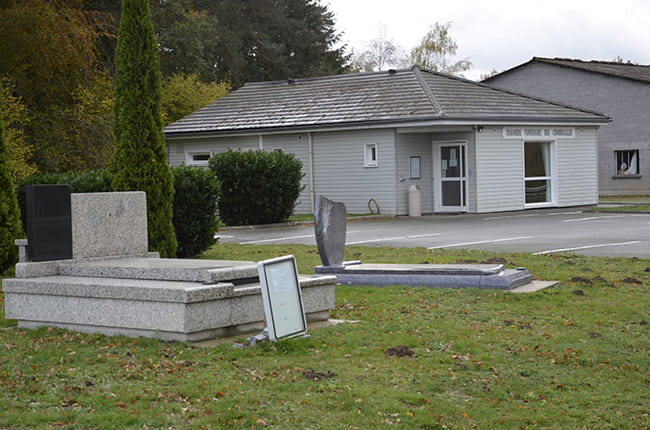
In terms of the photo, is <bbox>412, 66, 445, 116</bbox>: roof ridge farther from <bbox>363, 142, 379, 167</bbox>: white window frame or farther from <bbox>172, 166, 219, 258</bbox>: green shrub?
<bbox>172, 166, 219, 258</bbox>: green shrub

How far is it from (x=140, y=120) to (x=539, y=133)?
19.1 meters

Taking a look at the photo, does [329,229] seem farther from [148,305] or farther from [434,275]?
[148,305]

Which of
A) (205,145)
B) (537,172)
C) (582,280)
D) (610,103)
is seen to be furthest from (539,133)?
(582,280)

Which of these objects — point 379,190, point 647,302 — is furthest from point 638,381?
point 379,190

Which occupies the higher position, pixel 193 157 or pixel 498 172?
pixel 193 157

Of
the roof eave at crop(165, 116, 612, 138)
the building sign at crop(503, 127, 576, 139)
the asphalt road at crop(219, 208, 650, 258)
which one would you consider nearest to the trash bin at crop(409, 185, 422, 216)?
the asphalt road at crop(219, 208, 650, 258)

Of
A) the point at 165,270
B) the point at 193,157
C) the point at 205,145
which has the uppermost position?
the point at 205,145

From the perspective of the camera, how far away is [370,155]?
95.7 ft

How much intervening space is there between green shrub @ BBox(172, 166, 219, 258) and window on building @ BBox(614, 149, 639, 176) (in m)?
32.6

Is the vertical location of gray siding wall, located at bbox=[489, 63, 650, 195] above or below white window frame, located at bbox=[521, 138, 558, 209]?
above

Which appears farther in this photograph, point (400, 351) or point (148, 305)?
point (148, 305)

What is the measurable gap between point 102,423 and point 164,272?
2976 millimetres

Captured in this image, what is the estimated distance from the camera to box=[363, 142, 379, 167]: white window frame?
29.0 m

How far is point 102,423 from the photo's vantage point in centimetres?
554
